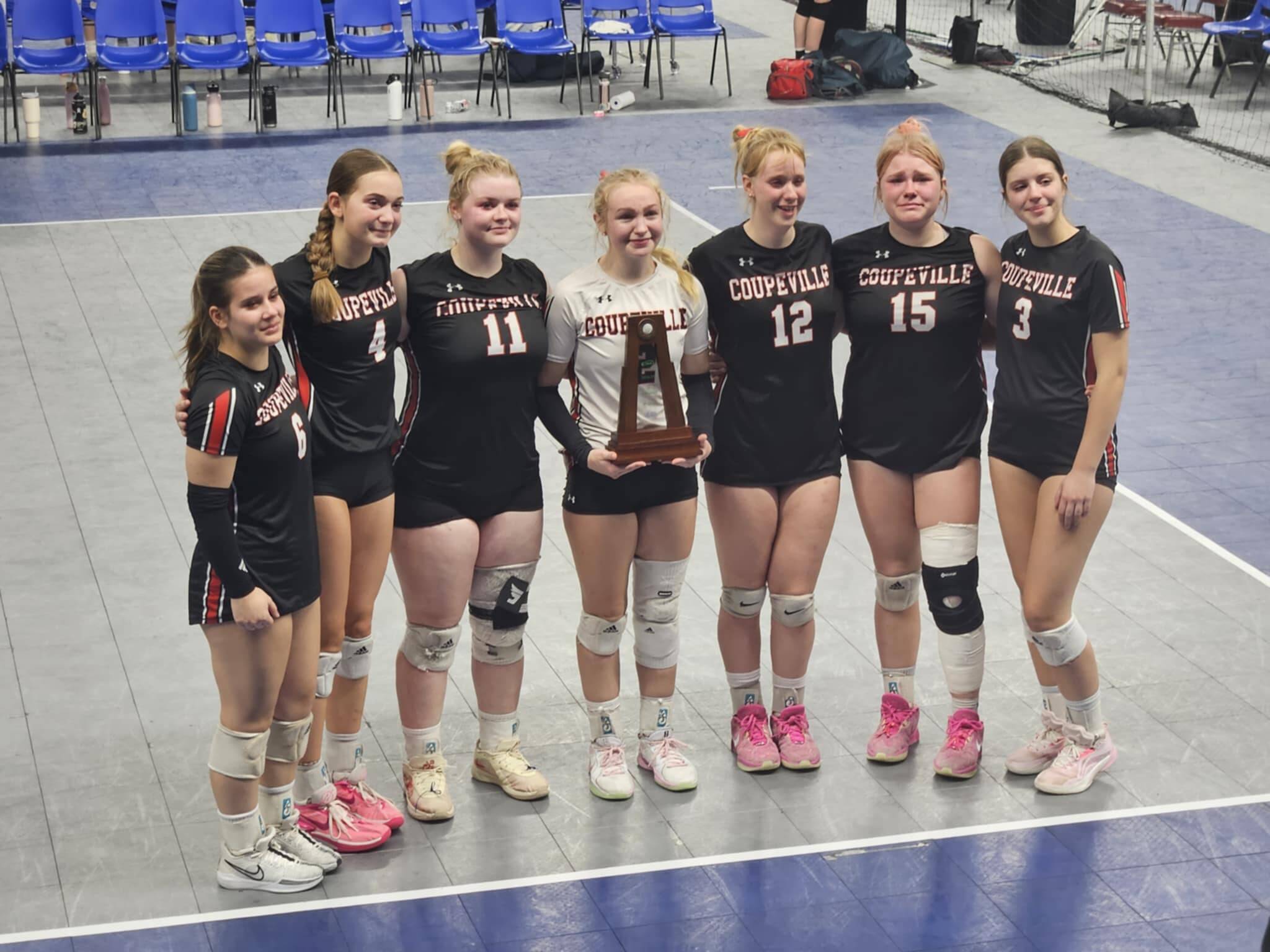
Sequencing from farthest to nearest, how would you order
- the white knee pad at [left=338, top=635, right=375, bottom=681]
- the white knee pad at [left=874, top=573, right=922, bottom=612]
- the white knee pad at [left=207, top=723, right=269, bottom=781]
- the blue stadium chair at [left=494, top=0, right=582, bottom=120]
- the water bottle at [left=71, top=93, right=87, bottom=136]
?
the blue stadium chair at [left=494, top=0, right=582, bottom=120]
the water bottle at [left=71, top=93, right=87, bottom=136]
the white knee pad at [left=874, top=573, right=922, bottom=612]
the white knee pad at [left=338, top=635, right=375, bottom=681]
the white knee pad at [left=207, top=723, right=269, bottom=781]

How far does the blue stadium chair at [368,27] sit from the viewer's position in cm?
1675

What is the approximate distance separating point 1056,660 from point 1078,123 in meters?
11.7

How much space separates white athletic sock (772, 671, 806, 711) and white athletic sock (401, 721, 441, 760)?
1.16 metres

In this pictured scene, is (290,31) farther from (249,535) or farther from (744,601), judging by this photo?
(249,535)

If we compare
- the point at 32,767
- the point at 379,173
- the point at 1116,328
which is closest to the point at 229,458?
the point at 379,173

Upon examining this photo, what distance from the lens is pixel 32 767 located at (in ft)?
19.2

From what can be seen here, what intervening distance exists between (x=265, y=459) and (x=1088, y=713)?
285cm

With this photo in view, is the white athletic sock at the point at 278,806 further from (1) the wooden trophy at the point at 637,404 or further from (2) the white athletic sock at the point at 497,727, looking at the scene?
(1) the wooden trophy at the point at 637,404

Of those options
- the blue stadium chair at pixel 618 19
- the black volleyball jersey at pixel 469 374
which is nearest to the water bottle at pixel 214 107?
the blue stadium chair at pixel 618 19

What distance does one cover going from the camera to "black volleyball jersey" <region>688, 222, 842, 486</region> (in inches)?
219

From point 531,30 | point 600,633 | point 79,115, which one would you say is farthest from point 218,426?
point 531,30

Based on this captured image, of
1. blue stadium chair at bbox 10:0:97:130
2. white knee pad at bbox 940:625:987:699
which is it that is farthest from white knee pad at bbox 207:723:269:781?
blue stadium chair at bbox 10:0:97:130

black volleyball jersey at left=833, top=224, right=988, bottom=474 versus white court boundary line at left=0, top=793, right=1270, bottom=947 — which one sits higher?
black volleyball jersey at left=833, top=224, right=988, bottom=474

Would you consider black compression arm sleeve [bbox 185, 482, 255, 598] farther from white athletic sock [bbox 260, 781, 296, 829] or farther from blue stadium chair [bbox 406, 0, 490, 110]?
blue stadium chair [bbox 406, 0, 490, 110]
